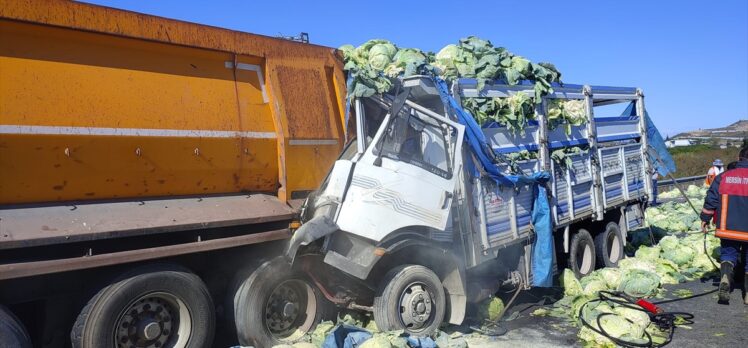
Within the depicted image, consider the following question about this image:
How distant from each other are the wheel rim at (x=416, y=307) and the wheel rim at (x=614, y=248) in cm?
490

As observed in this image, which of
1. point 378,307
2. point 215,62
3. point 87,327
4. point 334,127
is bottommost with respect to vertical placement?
point 378,307

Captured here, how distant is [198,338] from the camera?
13.5 feet

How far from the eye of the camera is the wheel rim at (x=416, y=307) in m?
5.00

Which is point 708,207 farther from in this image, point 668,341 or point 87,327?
point 87,327

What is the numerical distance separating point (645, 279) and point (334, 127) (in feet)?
15.0

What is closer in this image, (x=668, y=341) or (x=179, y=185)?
(x=179, y=185)

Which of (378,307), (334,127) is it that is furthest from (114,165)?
(378,307)

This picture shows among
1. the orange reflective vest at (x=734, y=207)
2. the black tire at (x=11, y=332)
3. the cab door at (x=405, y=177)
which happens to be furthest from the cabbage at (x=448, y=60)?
the black tire at (x=11, y=332)

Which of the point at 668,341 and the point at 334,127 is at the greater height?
the point at 334,127

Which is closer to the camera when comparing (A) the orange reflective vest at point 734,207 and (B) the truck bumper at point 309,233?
(B) the truck bumper at point 309,233

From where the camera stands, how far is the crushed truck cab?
4.76 meters

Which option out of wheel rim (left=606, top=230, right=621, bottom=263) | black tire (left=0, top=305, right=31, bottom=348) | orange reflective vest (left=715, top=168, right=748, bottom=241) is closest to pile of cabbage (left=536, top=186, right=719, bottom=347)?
wheel rim (left=606, top=230, right=621, bottom=263)

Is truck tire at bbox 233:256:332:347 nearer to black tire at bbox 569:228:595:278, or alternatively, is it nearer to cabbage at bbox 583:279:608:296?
cabbage at bbox 583:279:608:296

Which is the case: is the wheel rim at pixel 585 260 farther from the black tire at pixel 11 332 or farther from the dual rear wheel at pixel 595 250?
the black tire at pixel 11 332
